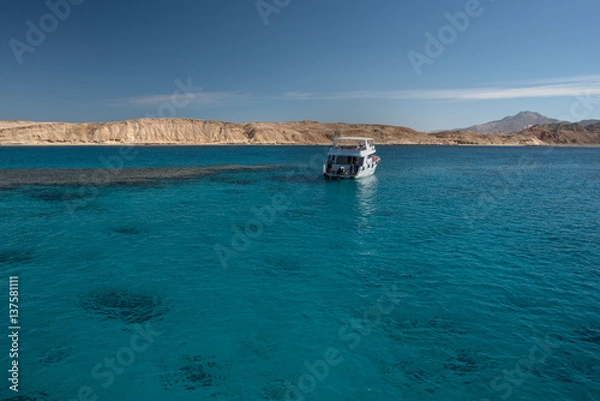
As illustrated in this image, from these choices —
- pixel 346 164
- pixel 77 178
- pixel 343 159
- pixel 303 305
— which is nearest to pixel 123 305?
pixel 303 305

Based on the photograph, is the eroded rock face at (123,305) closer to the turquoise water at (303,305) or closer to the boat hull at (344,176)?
the turquoise water at (303,305)

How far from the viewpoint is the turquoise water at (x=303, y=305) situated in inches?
468

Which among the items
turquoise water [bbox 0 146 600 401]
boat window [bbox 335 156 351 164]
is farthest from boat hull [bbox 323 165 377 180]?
turquoise water [bbox 0 146 600 401]

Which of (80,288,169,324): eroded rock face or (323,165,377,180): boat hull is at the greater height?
(323,165,377,180): boat hull

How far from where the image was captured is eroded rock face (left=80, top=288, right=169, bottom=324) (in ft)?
50.9

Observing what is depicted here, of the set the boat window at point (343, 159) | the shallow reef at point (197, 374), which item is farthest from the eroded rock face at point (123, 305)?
the boat window at point (343, 159)

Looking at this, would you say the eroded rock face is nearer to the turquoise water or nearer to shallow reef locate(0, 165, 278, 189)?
the turquoise water

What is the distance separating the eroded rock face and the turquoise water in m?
0.09

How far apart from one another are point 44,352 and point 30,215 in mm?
25319

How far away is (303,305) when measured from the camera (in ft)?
55.5

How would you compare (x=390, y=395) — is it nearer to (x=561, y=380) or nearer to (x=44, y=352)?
(x=561, y=380)

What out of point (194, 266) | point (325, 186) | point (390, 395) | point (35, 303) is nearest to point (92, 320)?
point (35, 303)

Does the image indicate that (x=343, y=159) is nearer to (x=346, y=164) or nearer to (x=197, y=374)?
(x=346, y=164)

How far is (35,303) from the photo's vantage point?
54.3 feet
